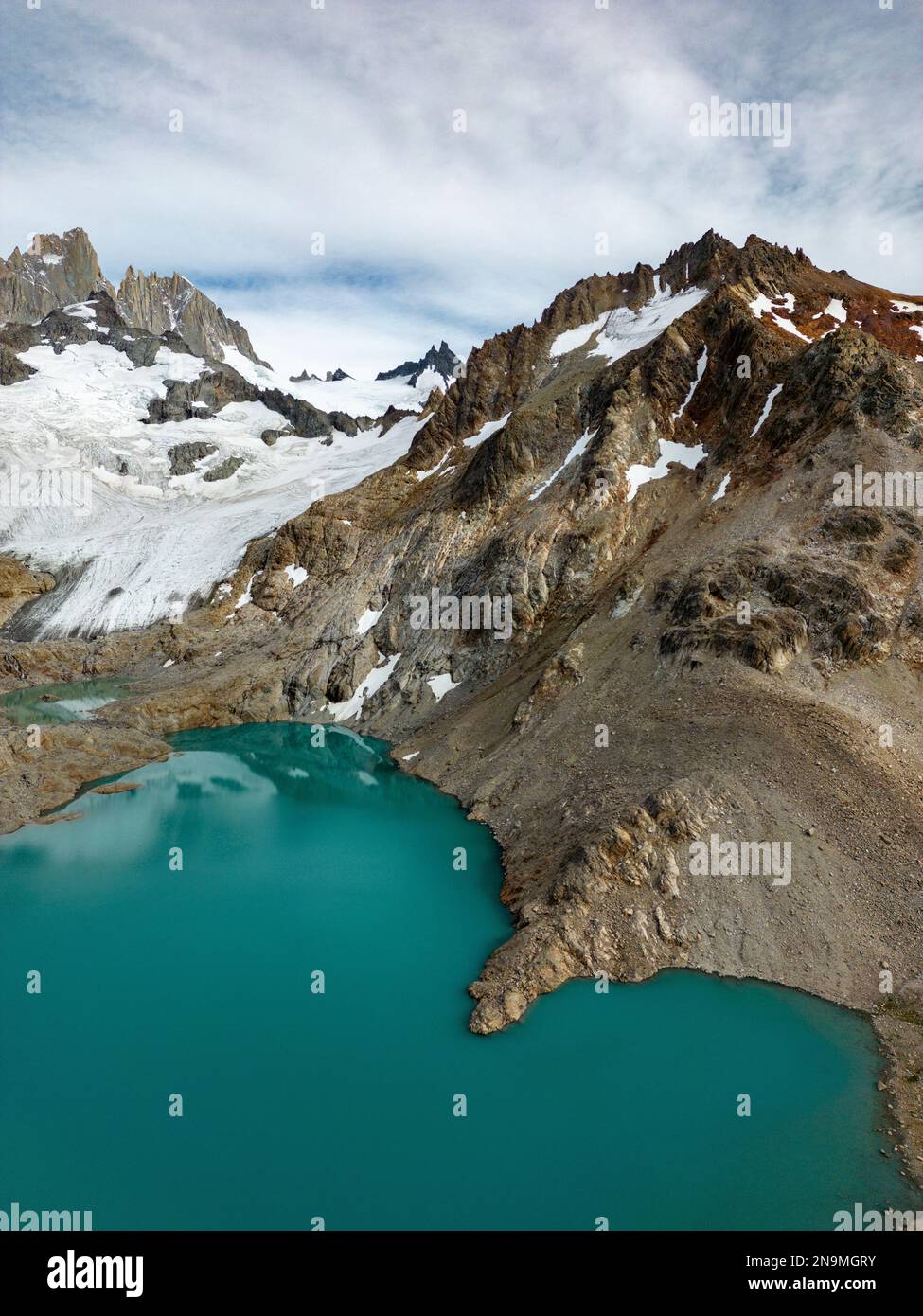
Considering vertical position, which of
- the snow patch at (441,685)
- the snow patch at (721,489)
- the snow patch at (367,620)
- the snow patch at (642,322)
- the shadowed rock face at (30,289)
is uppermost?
the shadowed rock face at (30,289)

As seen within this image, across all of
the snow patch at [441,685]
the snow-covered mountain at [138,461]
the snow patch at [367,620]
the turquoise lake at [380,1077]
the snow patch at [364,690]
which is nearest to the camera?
the turquoise lake at [380,1077]

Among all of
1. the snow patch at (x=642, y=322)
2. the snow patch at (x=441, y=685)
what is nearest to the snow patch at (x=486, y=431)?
the snow patch at (x=642, y=322)

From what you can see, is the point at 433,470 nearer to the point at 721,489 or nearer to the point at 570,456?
the point at 570,456

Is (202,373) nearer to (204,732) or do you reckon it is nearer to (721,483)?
(204,732)

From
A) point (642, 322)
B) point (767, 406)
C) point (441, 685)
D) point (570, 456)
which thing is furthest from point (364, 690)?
point (642, 322)

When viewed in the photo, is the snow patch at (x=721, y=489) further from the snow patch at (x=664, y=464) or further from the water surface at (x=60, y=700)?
the water surface at (x=60, y=700)

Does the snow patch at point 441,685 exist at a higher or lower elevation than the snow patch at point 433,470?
lower

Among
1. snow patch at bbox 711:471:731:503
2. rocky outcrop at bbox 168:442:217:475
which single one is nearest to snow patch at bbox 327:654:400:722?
snow patch at bbox 711:471:731:503

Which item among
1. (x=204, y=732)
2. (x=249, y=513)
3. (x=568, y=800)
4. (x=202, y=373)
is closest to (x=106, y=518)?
(x=249, y=513)
